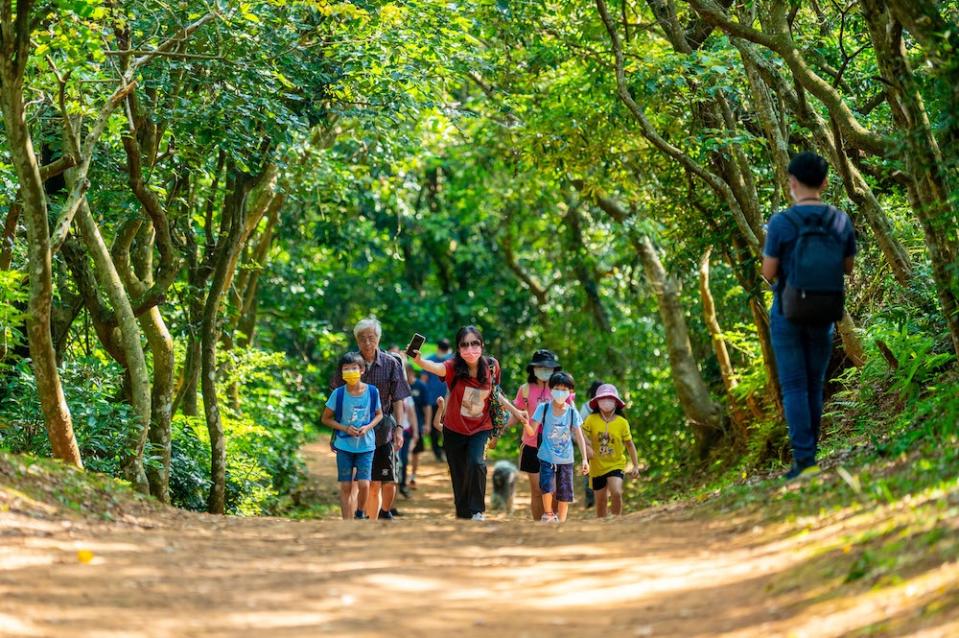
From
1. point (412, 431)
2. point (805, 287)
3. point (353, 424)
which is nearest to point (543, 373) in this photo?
point (353, 424)

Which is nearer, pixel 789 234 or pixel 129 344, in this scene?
pixel 789 234

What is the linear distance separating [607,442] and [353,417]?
8.25 feet

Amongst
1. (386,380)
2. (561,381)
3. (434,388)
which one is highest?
(434,388)

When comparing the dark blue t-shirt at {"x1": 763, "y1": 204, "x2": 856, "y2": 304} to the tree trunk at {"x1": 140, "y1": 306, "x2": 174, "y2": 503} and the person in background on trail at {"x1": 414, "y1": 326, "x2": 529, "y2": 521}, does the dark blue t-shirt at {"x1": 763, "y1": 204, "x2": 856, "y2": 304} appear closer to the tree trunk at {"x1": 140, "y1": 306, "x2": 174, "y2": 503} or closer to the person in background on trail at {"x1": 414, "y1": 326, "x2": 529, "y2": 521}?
the person in background on trail at {"x1": 414, "y1": 326, "x2": 529, "y2": 521}

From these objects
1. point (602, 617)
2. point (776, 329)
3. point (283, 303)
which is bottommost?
point (602, 617)

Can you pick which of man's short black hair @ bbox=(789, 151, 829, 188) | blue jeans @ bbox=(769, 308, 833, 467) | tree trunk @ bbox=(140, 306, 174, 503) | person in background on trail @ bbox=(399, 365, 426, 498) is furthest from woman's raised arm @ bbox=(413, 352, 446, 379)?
person in background on trail @ bbox=(399, 365, 426, 498)

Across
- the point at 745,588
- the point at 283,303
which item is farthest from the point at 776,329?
the point at 283,303

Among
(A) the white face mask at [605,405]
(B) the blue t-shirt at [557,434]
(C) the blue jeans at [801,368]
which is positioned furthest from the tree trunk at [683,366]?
(C) the blue jeans at [801,368]

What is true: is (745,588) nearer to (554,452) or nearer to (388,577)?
→ (388,577)

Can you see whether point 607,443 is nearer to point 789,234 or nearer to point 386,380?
point 386,380

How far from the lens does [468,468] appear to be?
11.6 m

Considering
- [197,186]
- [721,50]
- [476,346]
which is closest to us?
[476,346]

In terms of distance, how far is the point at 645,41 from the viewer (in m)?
17.5

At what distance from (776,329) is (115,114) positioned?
7.18 meters
